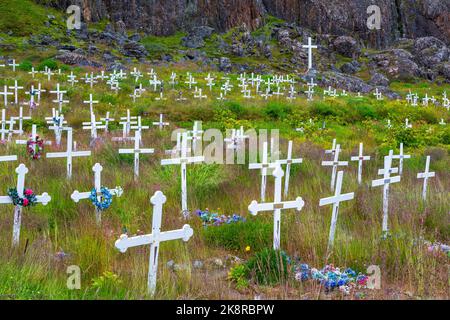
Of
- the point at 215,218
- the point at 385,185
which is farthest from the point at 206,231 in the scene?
the point at 385,185

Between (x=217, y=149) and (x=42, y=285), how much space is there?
10103 millimetres

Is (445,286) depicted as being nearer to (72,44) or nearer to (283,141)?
(283,141)

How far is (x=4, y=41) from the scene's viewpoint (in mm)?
48812

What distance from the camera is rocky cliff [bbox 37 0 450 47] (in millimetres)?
74938

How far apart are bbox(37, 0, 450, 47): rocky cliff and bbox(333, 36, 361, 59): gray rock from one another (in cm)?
1332

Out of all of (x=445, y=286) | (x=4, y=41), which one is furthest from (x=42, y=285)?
(x=4, y=41)

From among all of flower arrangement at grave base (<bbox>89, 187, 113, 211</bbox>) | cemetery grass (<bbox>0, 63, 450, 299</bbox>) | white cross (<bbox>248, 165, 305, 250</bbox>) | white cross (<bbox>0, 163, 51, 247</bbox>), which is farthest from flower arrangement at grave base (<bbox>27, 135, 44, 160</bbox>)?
white cross (<bbox>248, 165, 305, 250</bbox>)

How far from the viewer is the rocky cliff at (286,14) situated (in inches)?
2950

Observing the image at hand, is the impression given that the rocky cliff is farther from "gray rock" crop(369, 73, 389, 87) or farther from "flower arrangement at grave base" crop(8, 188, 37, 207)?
"flower arrangement at grave base" crop(8, 188, 37, 207)

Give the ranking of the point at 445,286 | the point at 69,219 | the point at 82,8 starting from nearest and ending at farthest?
the point at 445,286
the point at 69,219
the point at 82,8

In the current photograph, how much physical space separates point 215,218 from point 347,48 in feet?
230

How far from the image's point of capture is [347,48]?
240 ft

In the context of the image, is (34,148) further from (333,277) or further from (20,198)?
(333,277)

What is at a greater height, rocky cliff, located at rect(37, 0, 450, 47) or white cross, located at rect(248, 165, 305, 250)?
rocky cliff, located at rect(37, 0, 450, 47)
